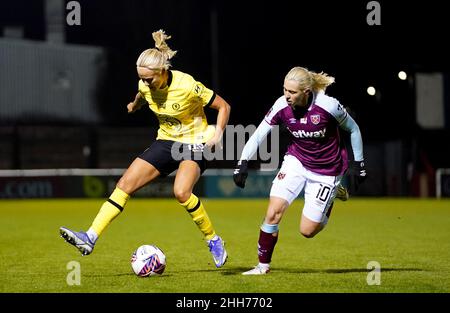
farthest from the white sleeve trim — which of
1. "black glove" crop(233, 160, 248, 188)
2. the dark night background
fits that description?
the dark night background

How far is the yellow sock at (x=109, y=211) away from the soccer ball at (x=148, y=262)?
42 cm

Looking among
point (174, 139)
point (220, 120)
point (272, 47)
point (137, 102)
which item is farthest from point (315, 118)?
point (272, 47)

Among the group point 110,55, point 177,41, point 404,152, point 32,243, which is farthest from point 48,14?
point 32,243

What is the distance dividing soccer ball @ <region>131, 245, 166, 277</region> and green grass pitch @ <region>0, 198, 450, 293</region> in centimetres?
8

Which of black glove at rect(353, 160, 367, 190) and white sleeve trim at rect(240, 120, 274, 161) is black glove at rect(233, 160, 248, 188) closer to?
white sleeve trim at rect(240, 120, 274, 161)

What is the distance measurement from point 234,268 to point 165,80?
2110mm

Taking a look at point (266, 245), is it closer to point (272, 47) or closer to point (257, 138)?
point (257, 138)

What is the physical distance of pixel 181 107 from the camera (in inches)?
320

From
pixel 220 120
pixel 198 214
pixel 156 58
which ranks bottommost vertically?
pixel 198 214

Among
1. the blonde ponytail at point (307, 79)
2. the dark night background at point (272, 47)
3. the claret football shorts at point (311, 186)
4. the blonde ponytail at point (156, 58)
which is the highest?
the dark night background at point (272, 47)

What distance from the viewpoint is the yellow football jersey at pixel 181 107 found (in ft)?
26.6

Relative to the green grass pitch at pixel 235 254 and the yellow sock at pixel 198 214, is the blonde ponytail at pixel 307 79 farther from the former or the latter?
the green grass pitch at pixel 235 254

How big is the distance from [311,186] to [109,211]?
1.95 meters

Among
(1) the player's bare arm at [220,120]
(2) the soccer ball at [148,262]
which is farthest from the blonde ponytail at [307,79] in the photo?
(2) the soccer ball at [148,262]
